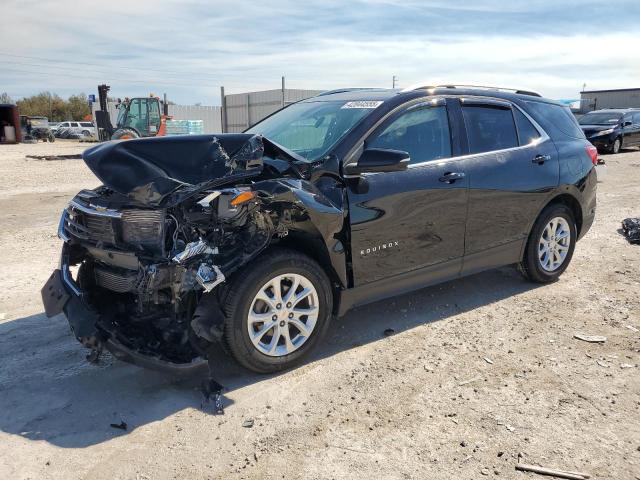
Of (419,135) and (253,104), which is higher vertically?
(253,104)

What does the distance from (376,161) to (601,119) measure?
2105 centimetres

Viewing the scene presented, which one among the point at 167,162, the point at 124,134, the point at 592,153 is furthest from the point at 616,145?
the point at 167,162

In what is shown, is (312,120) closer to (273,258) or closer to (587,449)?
(273,258)

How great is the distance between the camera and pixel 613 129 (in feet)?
67.1

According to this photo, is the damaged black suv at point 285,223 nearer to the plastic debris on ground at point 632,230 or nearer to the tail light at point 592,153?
the tail light at point 592,153

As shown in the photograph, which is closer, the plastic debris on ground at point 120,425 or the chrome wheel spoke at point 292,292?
the plastic debris on ground at point 120,425

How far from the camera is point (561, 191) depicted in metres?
5.33

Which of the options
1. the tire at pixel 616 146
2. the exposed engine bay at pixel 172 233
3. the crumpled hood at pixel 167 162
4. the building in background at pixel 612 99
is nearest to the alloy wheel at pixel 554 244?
the exposed engine bay at pixel 172 233

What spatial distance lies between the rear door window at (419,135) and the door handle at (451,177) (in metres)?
0.17

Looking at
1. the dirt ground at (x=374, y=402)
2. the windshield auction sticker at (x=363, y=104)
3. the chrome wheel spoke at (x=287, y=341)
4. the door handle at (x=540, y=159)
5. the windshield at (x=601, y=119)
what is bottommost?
the dirt ground at (x=374, y=402)

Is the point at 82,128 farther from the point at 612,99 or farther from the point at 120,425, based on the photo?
the point at 120,425

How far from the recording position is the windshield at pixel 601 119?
20938 mm

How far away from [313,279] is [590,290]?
324 centimetres

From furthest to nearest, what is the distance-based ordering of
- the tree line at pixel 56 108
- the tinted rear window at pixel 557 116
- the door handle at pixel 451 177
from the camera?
the tree line at pixel 56 108 → the tinted rear window at pixel 557 116 → the door handle at pixel 451 177
